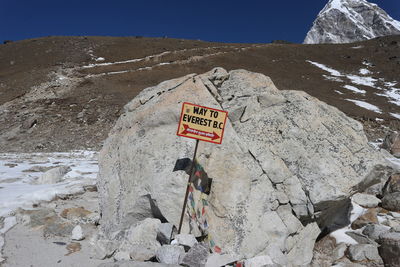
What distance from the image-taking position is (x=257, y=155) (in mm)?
6520

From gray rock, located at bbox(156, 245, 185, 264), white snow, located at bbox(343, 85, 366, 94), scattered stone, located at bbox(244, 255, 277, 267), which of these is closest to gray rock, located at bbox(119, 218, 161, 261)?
gray rock, located at bbox(156, 245, 185, 264)

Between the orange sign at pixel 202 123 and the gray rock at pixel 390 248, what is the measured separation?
371 cm

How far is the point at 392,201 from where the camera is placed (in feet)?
25.7

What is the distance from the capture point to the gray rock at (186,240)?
5418 mm

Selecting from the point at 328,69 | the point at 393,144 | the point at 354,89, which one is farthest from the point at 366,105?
the point at 393,144

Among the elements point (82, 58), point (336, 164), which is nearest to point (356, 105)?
point (336, 164)

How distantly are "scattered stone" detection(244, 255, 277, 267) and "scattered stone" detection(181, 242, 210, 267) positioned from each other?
735 millimetres

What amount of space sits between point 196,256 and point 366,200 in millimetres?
5428

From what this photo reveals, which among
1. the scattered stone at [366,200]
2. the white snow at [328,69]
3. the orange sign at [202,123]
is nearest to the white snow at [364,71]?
the white snow at [328,69]

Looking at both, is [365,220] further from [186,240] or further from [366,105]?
[366,105]

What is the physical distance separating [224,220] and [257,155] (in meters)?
1.59

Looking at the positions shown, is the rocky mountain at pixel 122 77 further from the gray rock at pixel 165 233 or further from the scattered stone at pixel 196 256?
the scattered stone at pixel 196 256

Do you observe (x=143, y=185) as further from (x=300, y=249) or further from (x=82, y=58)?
(x=82, y=58)

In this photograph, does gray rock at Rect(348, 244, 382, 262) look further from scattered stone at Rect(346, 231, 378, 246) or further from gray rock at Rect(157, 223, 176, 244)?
gray rock at Rect(157, 223, 176, 244)
